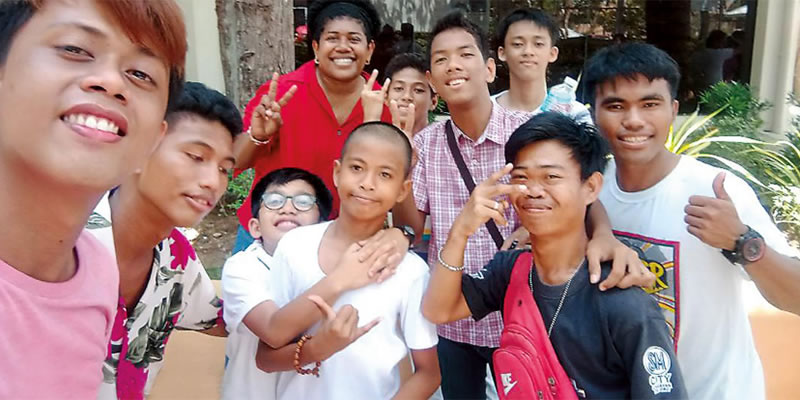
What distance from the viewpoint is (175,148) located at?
68.9 inches

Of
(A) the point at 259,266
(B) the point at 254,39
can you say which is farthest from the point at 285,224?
(B) the point at 254,39

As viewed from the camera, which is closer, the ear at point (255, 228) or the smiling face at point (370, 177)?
the smiling face at point (370, 177)

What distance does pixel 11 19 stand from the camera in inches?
43.4

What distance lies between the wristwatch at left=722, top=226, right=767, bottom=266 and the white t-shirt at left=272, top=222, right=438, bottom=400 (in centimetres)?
90

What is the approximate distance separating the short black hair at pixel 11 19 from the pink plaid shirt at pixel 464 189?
1582 mm

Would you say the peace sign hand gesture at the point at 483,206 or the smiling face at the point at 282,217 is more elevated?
the peace sign hand gesture at the point at 483,206

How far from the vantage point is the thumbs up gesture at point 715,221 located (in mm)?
1665

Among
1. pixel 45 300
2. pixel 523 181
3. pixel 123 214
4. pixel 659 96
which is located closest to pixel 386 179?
pixel 523 181

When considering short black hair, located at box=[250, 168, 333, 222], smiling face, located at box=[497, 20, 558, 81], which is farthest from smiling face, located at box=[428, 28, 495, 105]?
A: smiling face, located at box=[497, 20, 558, 81]

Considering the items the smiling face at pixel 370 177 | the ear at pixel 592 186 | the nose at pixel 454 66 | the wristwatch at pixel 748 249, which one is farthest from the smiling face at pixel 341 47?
the wristwatch at pixel 748 249

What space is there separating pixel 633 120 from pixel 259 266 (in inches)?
52.4

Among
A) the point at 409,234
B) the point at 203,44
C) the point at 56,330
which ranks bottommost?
the point at 409,234

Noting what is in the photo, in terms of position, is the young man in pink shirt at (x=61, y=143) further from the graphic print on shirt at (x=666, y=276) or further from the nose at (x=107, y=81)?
the graphic print on shirt at (x=666, y=276)

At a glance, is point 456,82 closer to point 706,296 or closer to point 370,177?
point 370,177
